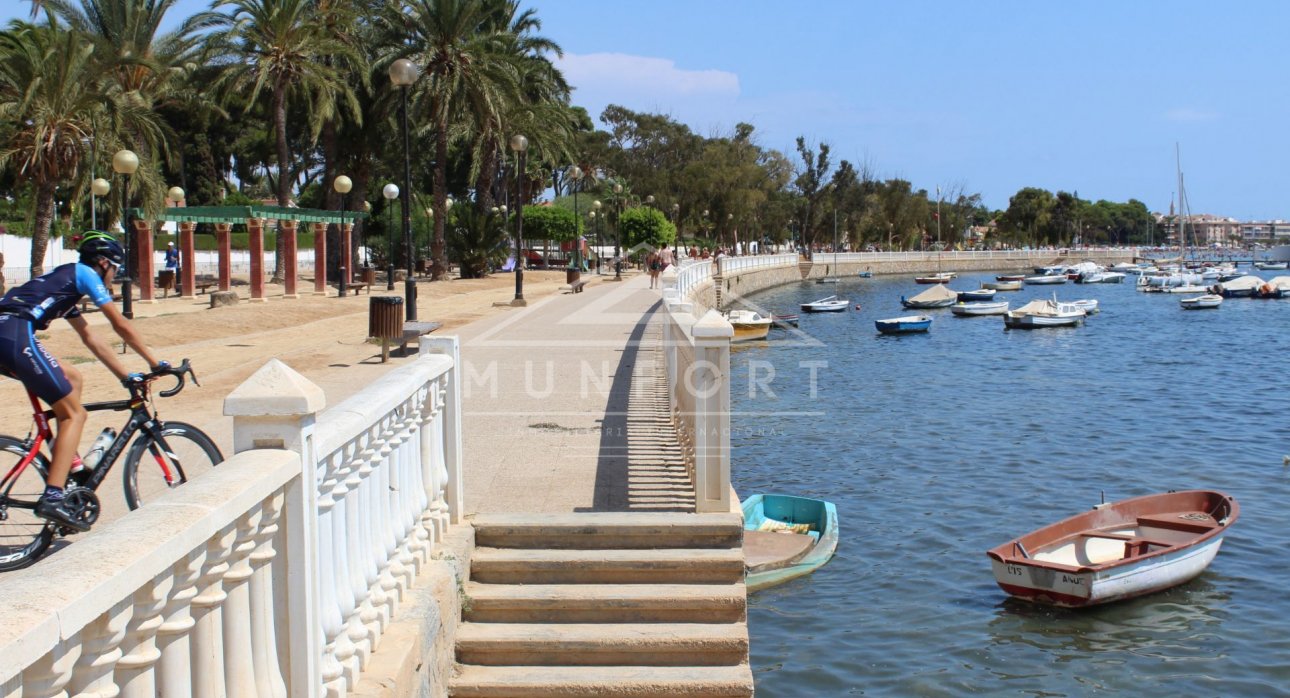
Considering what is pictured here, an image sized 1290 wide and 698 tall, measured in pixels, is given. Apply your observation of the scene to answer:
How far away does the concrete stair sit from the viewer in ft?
19.7

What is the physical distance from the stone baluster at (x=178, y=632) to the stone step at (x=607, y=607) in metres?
3.40

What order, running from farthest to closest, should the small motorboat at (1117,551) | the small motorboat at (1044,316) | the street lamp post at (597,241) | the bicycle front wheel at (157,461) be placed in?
the street lamp post at (597,241)
the small motorboat at (1044,316)
the small motorboat at (1117,551)
the bicycle front wheel at (157,461)

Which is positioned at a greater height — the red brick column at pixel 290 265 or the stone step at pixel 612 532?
the red brick column at pixel 290 265

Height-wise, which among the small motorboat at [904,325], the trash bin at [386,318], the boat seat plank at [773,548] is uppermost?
the trash bin at [386,318]

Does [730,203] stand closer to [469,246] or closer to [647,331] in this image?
[469,246]

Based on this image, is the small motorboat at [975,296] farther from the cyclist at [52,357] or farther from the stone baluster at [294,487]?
the stone baluster at [294,487]

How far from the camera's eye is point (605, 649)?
614cm

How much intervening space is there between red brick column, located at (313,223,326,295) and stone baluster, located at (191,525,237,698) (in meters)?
35.4

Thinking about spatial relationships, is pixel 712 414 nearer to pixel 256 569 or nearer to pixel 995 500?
pixel 256 569

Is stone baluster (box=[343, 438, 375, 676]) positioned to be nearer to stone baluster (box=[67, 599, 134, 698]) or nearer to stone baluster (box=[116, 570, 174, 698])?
stone baluster (box=[116, 570, 174, 698])

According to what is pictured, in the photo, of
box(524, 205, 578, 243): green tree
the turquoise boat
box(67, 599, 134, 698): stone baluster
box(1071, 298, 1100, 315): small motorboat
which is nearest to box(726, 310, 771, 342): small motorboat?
box(524, 205, 578, 243): green tree

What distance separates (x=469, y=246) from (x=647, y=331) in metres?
29.4

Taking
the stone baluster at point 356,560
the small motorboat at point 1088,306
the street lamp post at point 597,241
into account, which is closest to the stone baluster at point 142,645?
the stone baluster at point 356,560

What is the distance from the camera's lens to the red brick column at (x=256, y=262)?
110ft
